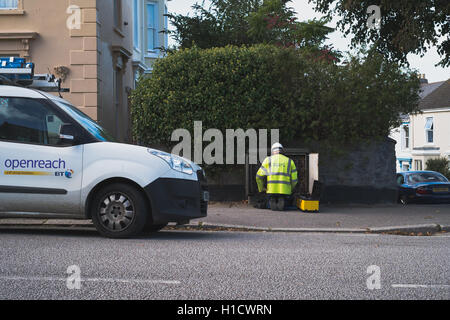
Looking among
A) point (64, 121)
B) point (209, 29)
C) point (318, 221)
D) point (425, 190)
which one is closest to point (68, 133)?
point (64, 121)

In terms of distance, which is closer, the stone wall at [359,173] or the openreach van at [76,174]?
the openreach van at [76,174]

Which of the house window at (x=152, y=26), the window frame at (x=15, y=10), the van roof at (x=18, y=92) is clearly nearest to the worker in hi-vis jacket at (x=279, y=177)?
the van roof at (x=18, y=92)

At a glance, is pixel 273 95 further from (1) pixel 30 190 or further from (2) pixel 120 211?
(1) pixel 30 190

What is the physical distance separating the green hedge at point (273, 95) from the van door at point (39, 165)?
5518 mm

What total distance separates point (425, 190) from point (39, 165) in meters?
15.7

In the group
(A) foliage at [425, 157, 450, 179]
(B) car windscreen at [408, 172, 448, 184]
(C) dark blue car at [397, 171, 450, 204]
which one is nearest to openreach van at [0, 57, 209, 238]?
(C) dark blue car at [397, 171, 450, 204]

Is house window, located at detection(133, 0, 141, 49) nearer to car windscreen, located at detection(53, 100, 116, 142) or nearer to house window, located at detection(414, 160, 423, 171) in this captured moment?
car windscreen, located at detection(53, 100, 116, 142)

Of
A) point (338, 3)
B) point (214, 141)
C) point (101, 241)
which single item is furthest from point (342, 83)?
point (101, 241)

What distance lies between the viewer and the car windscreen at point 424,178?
21.0 m

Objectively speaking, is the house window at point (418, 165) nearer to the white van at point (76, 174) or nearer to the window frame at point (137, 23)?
the window frame at point (137, 23)

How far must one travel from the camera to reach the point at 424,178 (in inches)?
830

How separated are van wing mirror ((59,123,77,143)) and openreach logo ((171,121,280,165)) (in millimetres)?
5689

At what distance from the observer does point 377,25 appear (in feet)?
56.8
